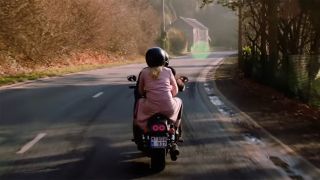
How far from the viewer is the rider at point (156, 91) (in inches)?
323

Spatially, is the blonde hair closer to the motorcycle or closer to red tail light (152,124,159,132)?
the motorcycle

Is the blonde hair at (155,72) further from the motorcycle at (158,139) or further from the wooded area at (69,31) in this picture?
the wooded area at (69,31)

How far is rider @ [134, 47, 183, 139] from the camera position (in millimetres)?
8203

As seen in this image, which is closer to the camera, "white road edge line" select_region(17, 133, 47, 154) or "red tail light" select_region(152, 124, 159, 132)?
"red tail light" select_region(152, 124, 159, 132)

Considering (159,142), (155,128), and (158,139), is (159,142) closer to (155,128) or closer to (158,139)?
(158,139)

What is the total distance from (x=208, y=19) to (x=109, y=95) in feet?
412

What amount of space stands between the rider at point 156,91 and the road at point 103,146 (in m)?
0.76

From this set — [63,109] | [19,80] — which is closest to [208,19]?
[19,80]

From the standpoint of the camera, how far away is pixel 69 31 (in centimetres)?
4288

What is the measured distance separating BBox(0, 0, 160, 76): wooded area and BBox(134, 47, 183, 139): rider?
75.6 ft

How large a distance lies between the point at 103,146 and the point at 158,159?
2.07m

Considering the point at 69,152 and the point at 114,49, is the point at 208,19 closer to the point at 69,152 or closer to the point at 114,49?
the point at 114,49

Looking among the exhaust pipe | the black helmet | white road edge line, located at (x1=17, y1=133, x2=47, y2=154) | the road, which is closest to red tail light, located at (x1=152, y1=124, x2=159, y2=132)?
the exhaust pipe

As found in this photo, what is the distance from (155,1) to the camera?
299 feet
